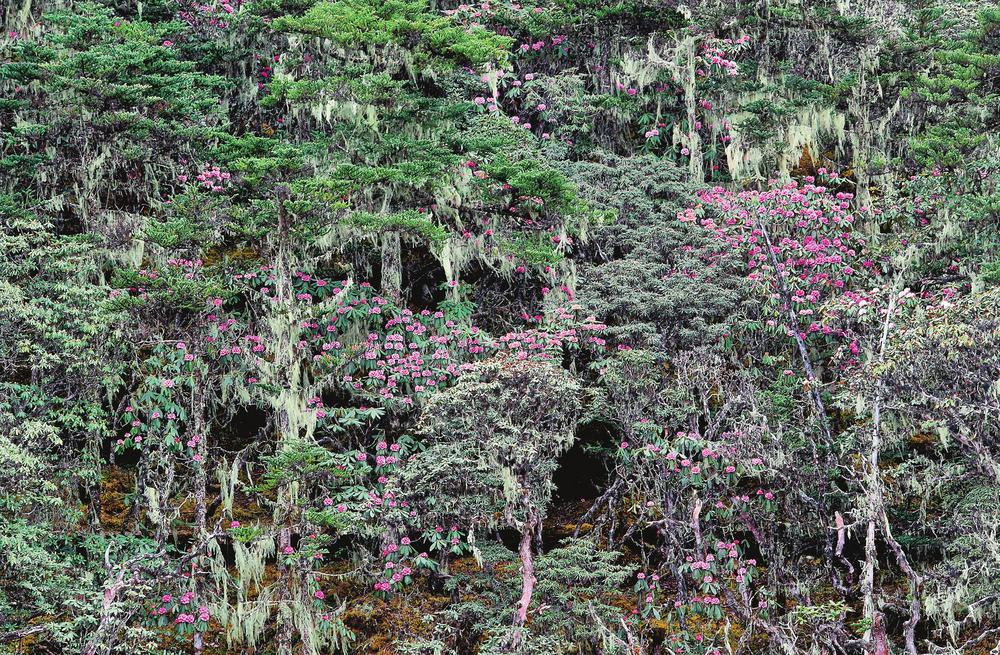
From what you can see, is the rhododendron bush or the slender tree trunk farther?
the rhododendron bush

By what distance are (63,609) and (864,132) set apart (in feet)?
38.3

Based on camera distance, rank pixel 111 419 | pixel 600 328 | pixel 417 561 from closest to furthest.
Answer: pixel 417 561, pixel 600 328, pixel 111 419

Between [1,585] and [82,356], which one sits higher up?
[82,356]

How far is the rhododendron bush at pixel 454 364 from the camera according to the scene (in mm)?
9375

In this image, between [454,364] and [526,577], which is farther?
[454,364]

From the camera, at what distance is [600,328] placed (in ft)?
35.1

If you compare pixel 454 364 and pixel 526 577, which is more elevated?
pixel 454 364

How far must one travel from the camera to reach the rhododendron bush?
9.38 metres

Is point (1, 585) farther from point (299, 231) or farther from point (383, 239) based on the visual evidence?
point (383, 239)

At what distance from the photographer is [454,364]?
1073 cm

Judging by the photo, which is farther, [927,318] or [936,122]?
[936,122]

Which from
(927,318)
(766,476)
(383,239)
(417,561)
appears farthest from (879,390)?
(383,239)

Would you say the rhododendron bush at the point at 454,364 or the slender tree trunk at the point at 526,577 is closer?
the slender tree trunk at the point at 526,577

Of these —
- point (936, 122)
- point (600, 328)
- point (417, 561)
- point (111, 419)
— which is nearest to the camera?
point (417, 561)
